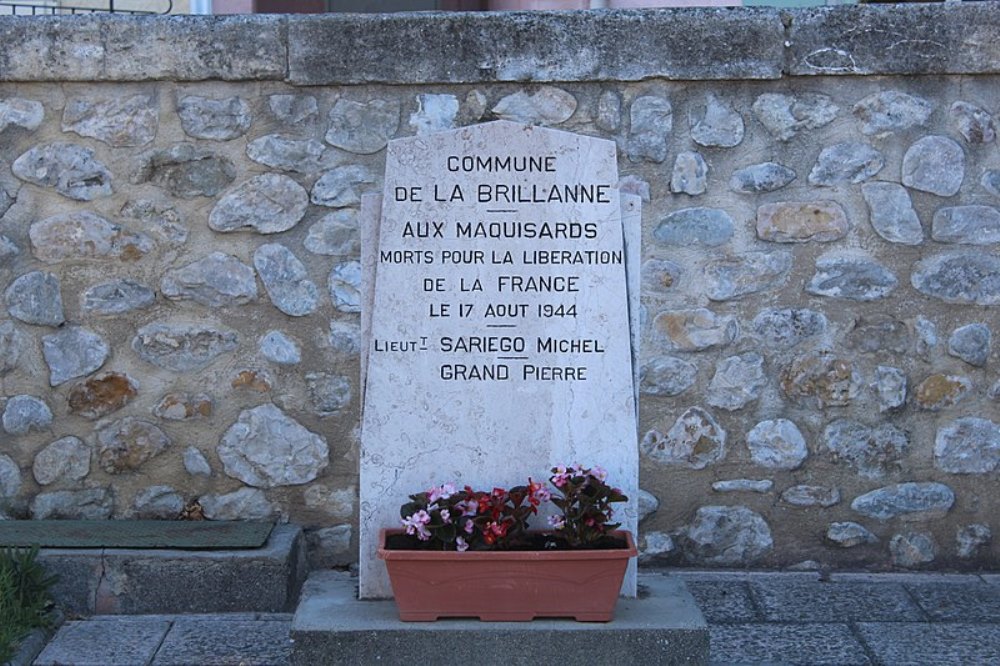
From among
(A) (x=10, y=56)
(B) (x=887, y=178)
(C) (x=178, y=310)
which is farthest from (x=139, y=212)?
(B) (x=887, y=178)

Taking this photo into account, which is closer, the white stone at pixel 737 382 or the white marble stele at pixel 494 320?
the white marble stele at pixel 494 320

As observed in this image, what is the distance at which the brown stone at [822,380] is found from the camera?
5.05 metres

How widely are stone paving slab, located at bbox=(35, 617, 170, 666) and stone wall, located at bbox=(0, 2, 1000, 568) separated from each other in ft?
2.07

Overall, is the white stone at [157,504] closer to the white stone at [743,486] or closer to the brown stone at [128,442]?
the brown stone at [128,442]

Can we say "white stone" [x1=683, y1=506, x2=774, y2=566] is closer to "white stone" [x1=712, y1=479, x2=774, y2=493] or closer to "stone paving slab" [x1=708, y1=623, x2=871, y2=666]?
"white stone" [x1=712, y1=479, x2=774, y2=493]

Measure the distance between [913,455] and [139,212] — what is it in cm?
292

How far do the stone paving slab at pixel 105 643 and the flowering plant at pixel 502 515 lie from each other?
1063 millimetres

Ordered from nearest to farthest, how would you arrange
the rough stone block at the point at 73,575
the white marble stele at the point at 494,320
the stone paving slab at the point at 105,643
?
the white marble stele at the point at 494,320 → the stone paving slab at the point at 105,643 → the rough stone block at the point at 73,575

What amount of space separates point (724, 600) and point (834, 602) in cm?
37

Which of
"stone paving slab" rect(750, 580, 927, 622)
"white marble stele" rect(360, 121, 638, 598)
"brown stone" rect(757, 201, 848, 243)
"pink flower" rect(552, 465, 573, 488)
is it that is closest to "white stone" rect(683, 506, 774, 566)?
"stone paving slab" rect(750, 580, 927, 622)

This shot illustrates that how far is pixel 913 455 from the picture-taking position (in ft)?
16.7

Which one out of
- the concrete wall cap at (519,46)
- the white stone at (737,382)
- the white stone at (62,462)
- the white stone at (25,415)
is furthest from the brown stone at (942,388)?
the white stone at (25,415)

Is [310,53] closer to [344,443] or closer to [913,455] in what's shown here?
[344,443]

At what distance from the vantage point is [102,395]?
5055mm
